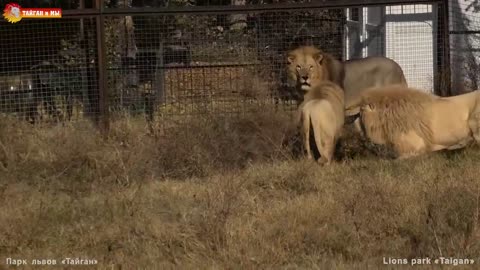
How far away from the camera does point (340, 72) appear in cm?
1161

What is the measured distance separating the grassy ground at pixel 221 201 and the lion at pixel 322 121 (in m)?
0.32

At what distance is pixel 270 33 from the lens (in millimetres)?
14008

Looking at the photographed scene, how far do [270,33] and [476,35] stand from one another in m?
4.09

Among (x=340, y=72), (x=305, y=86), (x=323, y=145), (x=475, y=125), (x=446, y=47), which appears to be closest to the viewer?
(x=475, y=125)

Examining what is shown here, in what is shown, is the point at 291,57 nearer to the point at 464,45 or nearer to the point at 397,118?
the point at 397,118

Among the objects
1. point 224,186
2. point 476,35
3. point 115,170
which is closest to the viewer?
point 224,186

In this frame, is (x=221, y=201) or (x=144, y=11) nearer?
(x=221, y=201)

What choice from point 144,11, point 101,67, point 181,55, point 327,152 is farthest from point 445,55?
point 101,67

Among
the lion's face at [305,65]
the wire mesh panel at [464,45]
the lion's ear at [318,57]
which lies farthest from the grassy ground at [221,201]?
the wire mesh panel at [464,45]

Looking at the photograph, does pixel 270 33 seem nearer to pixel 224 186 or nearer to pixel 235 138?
pixel 235 138

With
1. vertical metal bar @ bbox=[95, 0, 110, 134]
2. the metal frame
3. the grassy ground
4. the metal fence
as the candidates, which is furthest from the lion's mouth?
vertical metal bar @ bbox=[95, 0, 110, 134]

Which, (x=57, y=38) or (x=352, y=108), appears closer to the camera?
(x=352, y=108)

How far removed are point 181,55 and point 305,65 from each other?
10.9 feet

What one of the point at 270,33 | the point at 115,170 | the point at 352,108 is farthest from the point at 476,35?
the point at 115,170
